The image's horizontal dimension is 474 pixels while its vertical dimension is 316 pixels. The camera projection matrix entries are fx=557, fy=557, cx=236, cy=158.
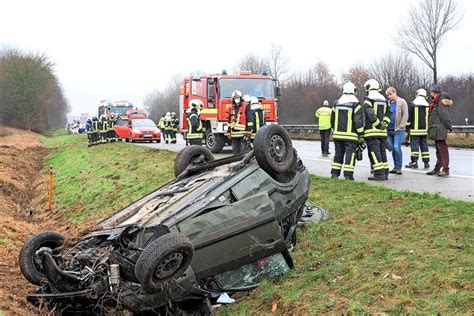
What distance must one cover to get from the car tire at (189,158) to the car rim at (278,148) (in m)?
1.11

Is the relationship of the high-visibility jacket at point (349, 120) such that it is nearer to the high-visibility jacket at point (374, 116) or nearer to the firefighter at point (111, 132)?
the high-visibility jacket at point (374, 116)

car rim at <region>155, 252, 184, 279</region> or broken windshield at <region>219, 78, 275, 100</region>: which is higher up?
broken windshield at <region>219, 78, 275, 100</region>

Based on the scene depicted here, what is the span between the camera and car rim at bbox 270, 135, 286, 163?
5746 mm

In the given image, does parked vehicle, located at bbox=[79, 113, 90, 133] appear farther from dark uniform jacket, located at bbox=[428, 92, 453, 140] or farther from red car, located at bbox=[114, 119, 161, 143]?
dark uniform jacket, located at bbox=[428, 92, 453, 140]

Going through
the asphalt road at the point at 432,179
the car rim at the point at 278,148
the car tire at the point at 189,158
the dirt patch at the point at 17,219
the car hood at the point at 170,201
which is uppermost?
the car rim at the point at 278,148

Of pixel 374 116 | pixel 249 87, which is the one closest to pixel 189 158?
pixel 374 116

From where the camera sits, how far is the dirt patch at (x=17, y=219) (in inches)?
233

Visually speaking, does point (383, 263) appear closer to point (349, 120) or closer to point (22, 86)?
point (349, 120)

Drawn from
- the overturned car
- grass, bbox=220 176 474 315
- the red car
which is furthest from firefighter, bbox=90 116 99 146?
the overturned car

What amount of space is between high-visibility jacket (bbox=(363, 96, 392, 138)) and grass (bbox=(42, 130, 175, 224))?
498 cm

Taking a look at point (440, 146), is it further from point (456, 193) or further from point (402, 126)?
point (456, 193)

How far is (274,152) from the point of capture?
5758 mm

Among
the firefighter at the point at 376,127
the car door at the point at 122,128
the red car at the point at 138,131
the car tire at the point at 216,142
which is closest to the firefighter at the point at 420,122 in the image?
the firefighter at the point at 376,127

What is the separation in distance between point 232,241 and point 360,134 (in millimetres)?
5225
